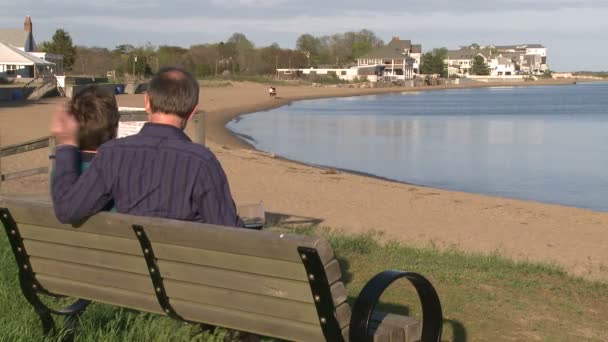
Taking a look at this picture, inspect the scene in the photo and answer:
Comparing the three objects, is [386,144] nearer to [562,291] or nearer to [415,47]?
[562,291]

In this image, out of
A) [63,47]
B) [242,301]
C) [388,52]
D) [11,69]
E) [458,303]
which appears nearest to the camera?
[242,301]

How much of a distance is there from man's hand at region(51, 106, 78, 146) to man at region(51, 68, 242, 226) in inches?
12.7

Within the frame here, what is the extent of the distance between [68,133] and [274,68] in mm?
142957

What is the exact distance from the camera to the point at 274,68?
146m

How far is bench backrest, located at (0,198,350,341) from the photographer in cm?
312

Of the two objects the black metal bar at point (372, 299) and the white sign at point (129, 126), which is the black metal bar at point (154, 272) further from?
the white sign at point (129, 126)

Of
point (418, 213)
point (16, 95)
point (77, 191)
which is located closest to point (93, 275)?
point (77, 191)

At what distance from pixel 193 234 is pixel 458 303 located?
3.44 meters

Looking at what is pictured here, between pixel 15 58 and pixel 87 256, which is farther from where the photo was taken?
pixel 15 58

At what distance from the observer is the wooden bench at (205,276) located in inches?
122

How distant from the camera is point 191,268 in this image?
3.42 metres

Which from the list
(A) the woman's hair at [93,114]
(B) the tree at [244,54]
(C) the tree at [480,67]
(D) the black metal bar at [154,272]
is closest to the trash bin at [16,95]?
(A) the woman's hair at [93,114]

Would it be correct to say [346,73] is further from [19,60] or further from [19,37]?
[19,60]

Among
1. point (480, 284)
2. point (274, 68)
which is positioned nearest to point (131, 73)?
point (274, 68)
